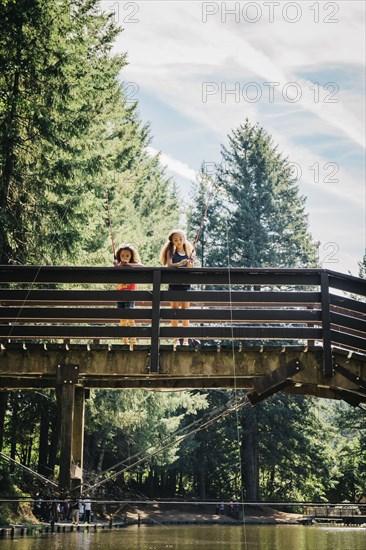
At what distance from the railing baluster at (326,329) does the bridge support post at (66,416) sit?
2.67 meters

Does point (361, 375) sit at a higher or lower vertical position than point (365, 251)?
lower

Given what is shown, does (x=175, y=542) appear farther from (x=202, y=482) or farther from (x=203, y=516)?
(x=202, y=482)

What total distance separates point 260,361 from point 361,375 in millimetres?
1103

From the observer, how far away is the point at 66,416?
787cm

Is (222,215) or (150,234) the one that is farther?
(222,215)

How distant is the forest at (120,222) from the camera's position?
1731cm

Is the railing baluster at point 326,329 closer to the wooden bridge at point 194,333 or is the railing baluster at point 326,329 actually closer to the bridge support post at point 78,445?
the wooden bridge at point 194,333

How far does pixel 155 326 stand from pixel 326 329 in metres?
1.83

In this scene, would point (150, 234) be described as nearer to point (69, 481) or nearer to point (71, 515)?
point (71, 515)

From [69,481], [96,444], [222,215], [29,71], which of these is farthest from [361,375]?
[222,215]

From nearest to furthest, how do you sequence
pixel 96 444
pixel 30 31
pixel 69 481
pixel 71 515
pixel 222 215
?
pixel 69 481
pixel 30 31
pixel 71 515
pixel 96 444
pixel 222 215

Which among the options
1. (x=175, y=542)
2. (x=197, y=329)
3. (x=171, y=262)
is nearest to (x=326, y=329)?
(x=197, y=329)

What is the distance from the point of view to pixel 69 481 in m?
7.75

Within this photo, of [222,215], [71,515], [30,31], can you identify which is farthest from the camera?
[222,215]
